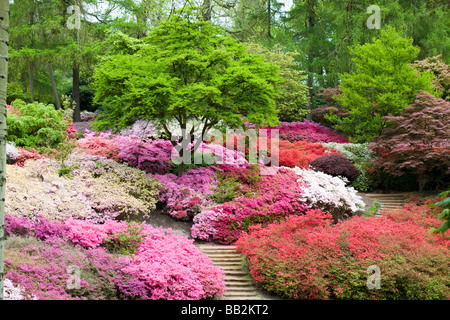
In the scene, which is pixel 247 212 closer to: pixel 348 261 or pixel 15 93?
pixel 348 261

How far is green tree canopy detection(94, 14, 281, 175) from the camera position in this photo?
10.2 m

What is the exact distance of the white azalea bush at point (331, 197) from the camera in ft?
33.7

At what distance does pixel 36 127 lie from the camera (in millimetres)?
11797

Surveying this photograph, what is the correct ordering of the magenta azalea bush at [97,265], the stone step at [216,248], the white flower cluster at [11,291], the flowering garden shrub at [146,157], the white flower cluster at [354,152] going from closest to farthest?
the white flower cluster at [11,291], the magenta azalea bush at [97,265], the stone step at [216,248], the flowering garden shrub at [146,157], the white flower cluster at [354,152]

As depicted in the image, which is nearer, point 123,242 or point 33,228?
point 33,228

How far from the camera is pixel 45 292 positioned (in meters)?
4.72

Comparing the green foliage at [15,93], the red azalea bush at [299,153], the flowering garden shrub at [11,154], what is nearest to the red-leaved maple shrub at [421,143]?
the red azalea bush at [299,153]

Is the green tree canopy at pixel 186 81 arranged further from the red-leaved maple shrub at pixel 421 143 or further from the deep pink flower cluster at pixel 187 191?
the red-leaved maple shrub at pixel 421 143

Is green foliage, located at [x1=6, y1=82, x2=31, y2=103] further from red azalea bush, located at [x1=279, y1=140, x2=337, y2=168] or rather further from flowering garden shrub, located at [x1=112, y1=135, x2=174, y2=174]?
red azalea bush, located at [x1=279, y1=140, x2=337, y2=168]

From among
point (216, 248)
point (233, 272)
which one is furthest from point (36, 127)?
point (233, 272)

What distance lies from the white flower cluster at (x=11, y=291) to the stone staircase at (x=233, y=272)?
3.19m

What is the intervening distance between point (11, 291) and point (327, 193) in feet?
26.2
